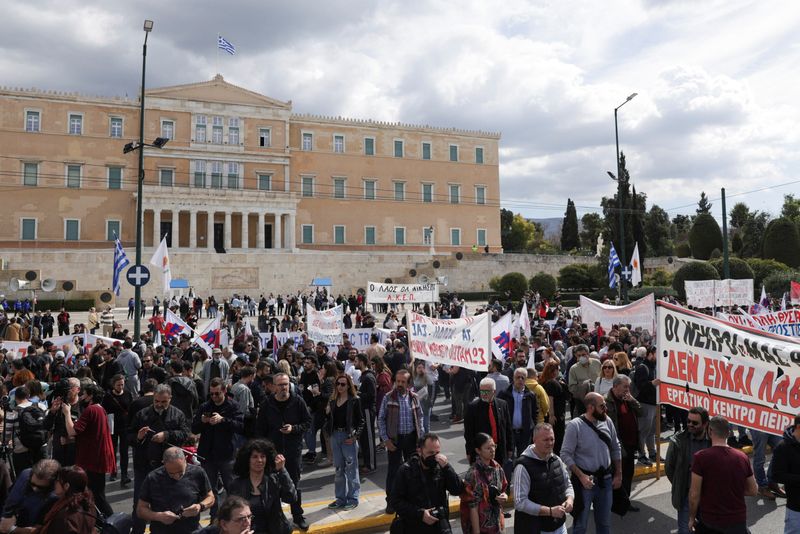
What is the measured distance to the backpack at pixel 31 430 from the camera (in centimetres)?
656

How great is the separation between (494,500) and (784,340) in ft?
11.6

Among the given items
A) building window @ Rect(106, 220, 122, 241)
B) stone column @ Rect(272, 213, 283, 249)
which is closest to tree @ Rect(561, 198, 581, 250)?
stone column @ Rect(272, 213, 283, 249)

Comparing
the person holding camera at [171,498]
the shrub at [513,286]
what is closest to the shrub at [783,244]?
the shrub at [513,286]

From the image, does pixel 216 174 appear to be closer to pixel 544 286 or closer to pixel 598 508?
pixel 544 286

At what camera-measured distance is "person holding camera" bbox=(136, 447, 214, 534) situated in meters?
4.73

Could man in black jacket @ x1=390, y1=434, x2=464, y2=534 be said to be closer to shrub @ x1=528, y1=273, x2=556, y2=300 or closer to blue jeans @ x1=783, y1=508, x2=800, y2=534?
blue jeans @ x1=783, y1=508, x2=800, y2=534

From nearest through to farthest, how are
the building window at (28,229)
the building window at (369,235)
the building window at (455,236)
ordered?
the building window at (28,229) → the building window at (369,235) → the building window at (455,236)

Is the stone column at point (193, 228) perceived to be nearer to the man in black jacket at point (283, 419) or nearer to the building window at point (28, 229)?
the building window at point (28, 229)

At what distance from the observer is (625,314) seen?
1530 cm

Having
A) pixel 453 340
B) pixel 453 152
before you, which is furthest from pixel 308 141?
pixel 453 340

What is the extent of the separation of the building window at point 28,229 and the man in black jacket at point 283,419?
48.7 metres

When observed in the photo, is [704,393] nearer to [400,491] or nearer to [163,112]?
[400,491]

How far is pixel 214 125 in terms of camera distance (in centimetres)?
5200

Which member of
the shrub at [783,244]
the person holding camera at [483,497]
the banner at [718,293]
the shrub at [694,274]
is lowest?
the person holding camera at [483,497]
